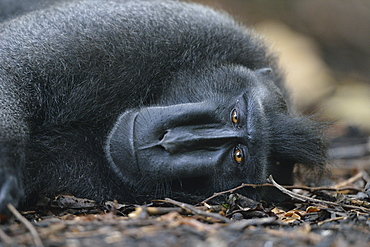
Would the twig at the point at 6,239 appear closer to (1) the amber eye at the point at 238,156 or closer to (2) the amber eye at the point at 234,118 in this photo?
(1) the amber eye at the point at 238,156

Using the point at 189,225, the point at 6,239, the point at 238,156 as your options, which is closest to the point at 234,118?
the point at 238,156

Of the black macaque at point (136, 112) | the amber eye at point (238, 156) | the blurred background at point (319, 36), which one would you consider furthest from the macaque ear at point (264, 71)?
the blurred background at point (319, 36)

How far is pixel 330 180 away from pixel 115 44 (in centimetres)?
297

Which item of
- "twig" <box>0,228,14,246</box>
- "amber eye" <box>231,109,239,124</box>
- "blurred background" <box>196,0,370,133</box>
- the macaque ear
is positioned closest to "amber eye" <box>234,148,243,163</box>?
"amber eye" <box>231,109,239,124</box>

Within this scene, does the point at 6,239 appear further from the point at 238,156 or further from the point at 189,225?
the point at 238,156

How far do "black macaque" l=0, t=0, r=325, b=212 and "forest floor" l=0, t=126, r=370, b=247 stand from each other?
9.6 inches

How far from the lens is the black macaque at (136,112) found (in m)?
3.37

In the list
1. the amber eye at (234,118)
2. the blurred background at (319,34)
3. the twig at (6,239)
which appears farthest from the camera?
the blurred background at (319,34)

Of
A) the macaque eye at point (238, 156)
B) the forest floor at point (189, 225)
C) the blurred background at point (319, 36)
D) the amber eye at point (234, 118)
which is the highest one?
the blurred background at point (319, 36)

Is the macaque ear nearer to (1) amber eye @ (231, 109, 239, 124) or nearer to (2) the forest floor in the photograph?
(1) amber eye @ (231, 109, 239, 124)

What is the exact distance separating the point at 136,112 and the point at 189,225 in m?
1.42

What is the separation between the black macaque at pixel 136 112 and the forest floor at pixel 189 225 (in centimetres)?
24

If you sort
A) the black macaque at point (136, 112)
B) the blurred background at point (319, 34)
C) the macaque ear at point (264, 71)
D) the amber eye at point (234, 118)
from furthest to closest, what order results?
1. the blurred background at point (319, 34)
2. the macaque ear at point (264, 71)
3. the amber eye at point (234, 118)
4. the black macaque at point (136, 112)

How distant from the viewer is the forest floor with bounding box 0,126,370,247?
7.16ft
